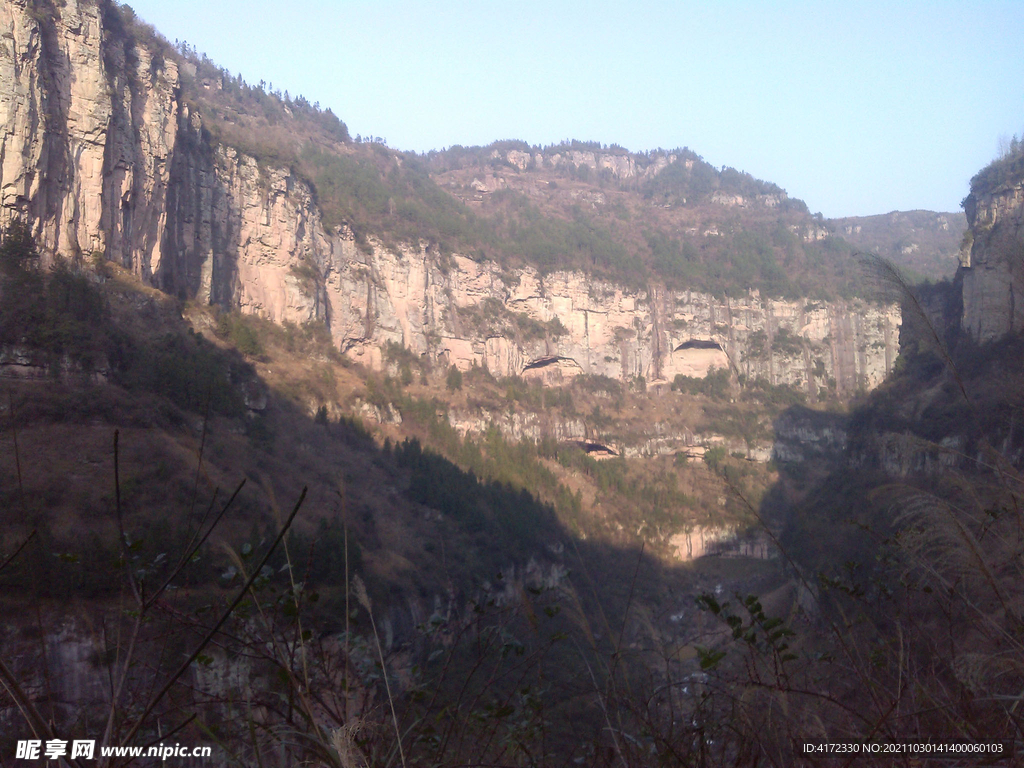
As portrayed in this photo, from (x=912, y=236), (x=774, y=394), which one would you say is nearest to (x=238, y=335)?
(x=774, y=394)

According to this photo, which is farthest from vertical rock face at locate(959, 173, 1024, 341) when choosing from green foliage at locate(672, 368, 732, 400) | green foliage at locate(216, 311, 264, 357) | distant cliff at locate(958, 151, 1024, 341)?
green foliage at locate(216, 311, 264, 357)

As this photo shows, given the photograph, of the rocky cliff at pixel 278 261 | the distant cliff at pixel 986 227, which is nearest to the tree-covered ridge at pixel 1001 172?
the distant cliff at pixel 986 227

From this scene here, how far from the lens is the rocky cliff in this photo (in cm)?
2398

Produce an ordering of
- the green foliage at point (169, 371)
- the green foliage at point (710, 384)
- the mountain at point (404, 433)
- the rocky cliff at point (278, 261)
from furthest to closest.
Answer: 1. the green foliage at point (710, 384)
2. the rocky cliff at point (278, 261)
3. the green foliage at point (169, 371)
4. the mountain at point (404, 433)

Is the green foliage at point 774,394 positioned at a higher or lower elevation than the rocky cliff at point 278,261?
lower

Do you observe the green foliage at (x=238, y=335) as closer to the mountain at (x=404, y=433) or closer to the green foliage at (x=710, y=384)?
the mountain at (x=404, y=433)

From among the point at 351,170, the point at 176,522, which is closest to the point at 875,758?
the point at 176,522

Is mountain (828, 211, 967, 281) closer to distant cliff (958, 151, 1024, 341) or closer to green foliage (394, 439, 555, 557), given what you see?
distant cliff (958, 151, 1024, 341)

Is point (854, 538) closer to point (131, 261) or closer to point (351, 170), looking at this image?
point (131, 261)

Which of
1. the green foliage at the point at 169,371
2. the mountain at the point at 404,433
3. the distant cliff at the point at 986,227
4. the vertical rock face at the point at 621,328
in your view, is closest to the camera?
the mountain at the point at 404,433

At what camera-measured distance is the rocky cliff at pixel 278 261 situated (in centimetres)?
2398

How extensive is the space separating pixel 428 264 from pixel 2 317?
122ft

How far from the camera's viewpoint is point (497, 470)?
37688mm

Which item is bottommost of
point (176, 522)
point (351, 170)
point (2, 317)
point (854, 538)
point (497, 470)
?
point (497, 470)
